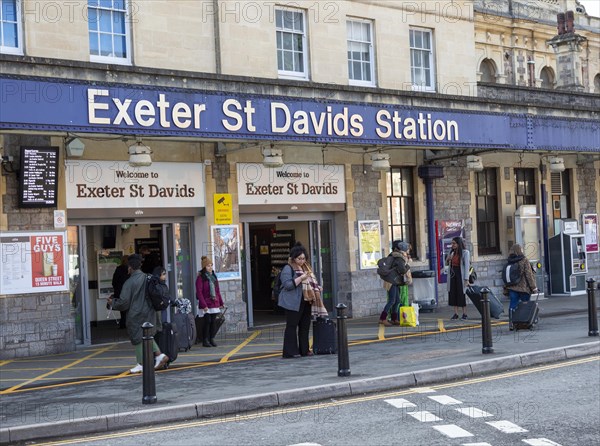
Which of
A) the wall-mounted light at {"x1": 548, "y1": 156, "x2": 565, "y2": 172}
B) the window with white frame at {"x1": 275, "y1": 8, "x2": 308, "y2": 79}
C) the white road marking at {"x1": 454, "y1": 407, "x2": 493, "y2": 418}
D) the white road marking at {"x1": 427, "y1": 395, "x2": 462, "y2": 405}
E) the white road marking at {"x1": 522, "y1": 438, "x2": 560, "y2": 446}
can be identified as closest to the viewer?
the white road marking at {"x1": 522, "y1": 438, "x2": 560, "y2": 446}

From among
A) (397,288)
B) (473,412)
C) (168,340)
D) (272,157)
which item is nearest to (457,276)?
(397,288)

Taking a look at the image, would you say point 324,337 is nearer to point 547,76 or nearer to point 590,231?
point 590,231

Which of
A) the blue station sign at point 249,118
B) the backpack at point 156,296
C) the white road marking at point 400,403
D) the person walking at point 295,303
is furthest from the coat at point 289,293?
the white road marking at point 400,403

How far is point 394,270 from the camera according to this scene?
59.5 ft

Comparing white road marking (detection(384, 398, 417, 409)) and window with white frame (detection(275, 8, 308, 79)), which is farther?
window with white frame (detection(275, 8, 308, 79))

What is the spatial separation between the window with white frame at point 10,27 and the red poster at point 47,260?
10.9 feet

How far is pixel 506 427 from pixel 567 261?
1673 cm

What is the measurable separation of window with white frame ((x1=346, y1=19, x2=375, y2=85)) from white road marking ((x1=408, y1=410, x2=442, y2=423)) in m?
12.5

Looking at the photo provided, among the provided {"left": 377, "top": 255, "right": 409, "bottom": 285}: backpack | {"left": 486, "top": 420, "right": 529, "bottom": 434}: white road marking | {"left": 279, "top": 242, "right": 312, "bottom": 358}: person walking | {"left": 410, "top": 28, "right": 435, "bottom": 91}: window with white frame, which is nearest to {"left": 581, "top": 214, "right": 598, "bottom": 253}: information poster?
{"left": 410, "top": 28, "right": 435, "bottom": 91}: window with white frame

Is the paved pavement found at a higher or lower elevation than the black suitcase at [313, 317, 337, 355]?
lower

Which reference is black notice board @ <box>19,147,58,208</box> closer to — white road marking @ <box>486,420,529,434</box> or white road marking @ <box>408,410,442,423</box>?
white road marking @ <box>408,410,442,423</box>

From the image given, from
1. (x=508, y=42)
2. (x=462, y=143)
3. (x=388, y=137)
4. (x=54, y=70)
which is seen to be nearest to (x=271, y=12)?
(x=388, y=137)

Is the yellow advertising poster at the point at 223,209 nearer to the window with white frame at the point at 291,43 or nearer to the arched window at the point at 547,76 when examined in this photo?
the window with white frame at the point at 291,43

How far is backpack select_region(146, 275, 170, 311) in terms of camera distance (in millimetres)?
12797
